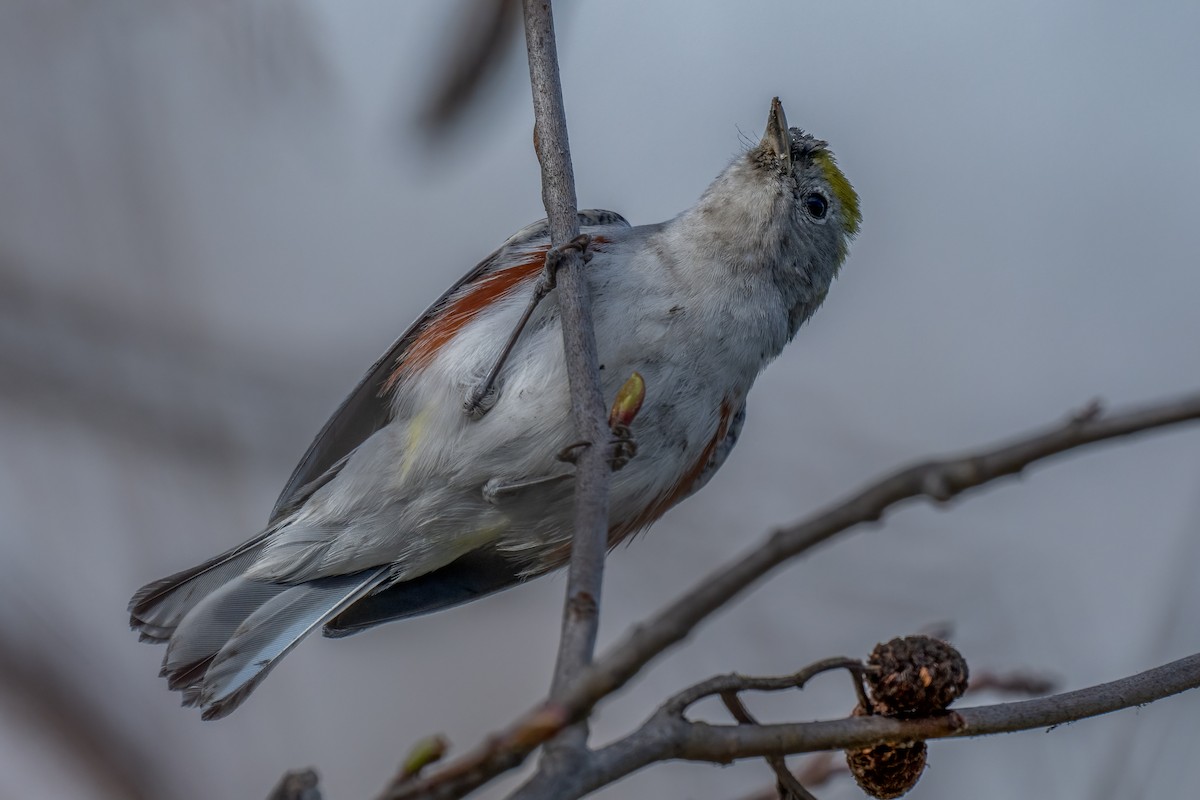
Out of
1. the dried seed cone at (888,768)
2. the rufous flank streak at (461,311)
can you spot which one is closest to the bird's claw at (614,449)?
the dried seed cone at (888,768)

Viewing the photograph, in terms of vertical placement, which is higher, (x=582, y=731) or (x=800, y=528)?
(x=800, y=528)

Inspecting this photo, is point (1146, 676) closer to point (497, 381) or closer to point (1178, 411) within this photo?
point (1178, 411)


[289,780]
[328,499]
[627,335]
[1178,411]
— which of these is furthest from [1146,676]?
[328,499]

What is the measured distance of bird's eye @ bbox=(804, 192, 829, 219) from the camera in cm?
378

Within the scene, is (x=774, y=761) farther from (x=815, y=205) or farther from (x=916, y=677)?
(x=815, y=205)

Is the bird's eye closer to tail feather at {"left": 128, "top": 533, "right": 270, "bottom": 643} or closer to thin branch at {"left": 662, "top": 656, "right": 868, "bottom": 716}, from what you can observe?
tail feather at {"left": 128, "top": 533, "right": 270, "bottom": 643}

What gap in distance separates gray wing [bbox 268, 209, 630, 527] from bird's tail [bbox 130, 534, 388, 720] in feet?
0.76

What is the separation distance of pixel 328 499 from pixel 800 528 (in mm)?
2465

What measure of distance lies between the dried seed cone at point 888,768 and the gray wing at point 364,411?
2016mm

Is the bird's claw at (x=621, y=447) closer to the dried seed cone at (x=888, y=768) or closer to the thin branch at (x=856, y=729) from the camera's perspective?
the thin branch at (x=856, y=729)

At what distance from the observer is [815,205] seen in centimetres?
381

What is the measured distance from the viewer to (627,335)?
10.4ft

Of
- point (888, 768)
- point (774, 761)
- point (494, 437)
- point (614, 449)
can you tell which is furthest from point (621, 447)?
point (774, 761)

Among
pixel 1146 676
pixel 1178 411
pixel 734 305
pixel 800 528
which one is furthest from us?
pixel 734 305
